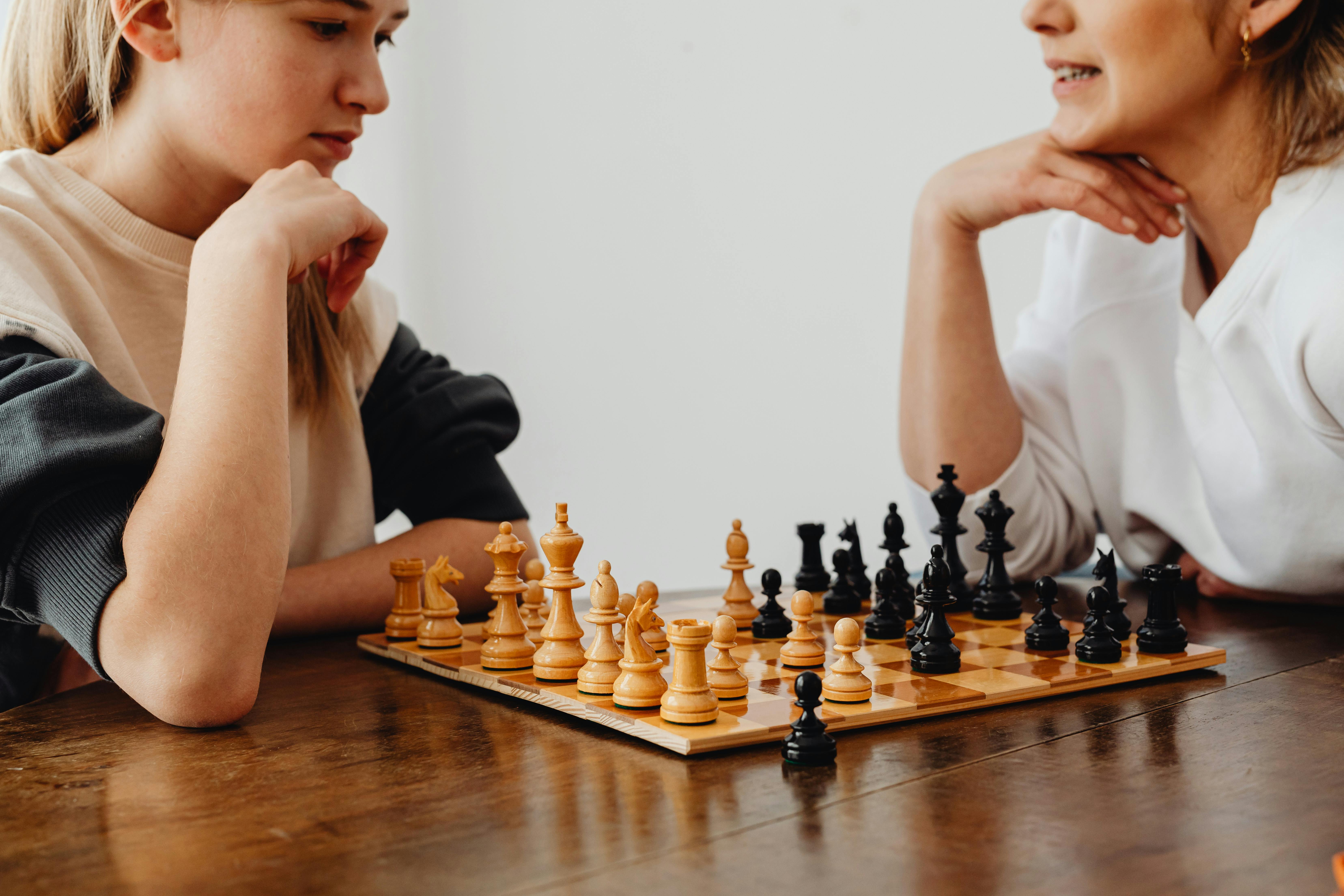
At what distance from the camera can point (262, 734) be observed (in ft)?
3.02

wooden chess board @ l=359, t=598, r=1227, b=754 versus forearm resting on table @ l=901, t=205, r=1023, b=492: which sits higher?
forearm resting on table @ l=901, t=205, r=1023, b=492

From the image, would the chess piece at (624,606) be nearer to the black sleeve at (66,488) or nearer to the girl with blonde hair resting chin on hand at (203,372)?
the girl with blonde hair resting chin on hand at (203,372)

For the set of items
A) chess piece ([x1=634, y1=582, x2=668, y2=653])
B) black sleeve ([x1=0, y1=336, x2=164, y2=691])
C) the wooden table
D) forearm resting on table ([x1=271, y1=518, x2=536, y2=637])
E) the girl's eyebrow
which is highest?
the girl's eyebrow

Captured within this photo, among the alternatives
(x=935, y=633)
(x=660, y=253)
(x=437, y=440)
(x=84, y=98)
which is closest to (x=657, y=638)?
(x=935, y=633)

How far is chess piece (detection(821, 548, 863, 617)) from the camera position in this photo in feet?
4.49

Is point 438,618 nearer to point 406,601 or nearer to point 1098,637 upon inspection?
point 406,601

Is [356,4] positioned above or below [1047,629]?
above

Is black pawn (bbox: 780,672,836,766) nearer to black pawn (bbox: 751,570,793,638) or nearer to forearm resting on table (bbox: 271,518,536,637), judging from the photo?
black pawn (bbox: 751,570,793,638)

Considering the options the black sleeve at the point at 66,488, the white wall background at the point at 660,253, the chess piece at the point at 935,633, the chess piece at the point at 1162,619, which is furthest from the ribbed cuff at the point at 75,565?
the white wall background at the point at 660,253

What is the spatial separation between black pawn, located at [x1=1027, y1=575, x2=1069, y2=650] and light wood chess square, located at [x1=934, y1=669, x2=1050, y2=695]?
106 millimetres

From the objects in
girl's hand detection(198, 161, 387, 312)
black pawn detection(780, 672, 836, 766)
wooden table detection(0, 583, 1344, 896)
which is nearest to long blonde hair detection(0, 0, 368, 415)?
girl's hand detection(198, 161, 387, 312)

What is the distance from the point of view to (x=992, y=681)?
990 millimetres

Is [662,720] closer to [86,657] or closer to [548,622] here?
[548,622]

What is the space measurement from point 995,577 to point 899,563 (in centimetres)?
11
